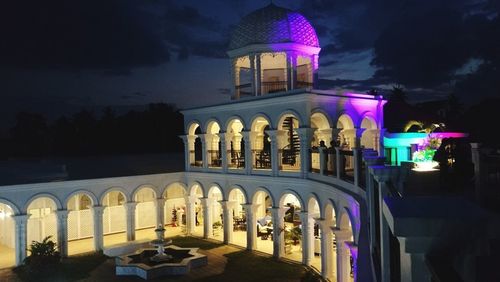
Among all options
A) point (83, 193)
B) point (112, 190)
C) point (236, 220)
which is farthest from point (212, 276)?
point (83, 193)

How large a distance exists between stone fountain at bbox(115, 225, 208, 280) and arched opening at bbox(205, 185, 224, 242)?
4.00 meters

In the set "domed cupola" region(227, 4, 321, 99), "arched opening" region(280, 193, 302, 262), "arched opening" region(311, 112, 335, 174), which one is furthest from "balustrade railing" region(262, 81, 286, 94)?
"arched opening" region(280, 193, 302, 262)

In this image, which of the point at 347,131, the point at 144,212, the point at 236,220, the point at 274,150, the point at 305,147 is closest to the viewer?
the point at 305,147

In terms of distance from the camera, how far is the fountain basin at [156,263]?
1859 cm

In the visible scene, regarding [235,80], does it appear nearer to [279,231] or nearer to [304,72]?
[304,72]

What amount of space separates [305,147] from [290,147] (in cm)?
536

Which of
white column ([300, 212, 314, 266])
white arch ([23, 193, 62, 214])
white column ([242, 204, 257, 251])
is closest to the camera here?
white column ([300, 212, 314, 266])

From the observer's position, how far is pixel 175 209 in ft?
97.1

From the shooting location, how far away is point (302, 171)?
1945 cm

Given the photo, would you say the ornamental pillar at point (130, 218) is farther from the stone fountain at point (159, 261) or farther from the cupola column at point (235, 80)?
the cupola column at point (235, 80)

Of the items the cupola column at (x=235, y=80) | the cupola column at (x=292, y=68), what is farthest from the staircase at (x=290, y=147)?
the cupola column at (x=235, y=80)

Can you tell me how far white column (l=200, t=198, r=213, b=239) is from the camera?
81.9 ft

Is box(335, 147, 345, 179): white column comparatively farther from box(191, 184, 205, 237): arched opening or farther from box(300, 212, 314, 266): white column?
box(191, 184, 205, 237): arched opening

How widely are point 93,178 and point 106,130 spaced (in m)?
32.0
